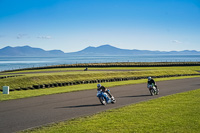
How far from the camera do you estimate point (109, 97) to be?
61.1ft

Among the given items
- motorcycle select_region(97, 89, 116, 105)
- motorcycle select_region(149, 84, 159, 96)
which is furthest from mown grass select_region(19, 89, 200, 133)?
motorcycle select_region(149, 84, 159, 96)

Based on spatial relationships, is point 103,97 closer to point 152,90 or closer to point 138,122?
point 138,122

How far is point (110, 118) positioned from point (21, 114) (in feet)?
17.3

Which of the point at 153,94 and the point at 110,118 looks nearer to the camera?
the point at 110,118

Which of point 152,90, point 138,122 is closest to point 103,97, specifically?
point 138,122

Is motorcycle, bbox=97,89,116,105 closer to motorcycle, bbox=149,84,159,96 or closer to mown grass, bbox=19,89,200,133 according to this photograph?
mown grass, bbox=19,89,200,133

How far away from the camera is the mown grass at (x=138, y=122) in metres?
10.8

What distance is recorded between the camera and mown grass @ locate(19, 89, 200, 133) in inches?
423

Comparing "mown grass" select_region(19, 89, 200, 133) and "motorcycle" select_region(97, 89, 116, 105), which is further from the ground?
"motorcycle" select_region(97, 89, 116, 105)

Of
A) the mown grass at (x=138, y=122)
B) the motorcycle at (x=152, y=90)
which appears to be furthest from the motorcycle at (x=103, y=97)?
the motorcycle at (x=152, y=90)

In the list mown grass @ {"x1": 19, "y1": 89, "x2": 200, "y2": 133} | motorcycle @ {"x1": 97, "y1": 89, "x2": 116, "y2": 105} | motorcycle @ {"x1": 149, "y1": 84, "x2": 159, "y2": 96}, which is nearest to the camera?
mown grass @ {"x1": 19, "y1": 89, "x2": 200, "y2": 133}

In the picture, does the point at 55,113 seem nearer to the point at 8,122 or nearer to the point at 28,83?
the point at 8,122

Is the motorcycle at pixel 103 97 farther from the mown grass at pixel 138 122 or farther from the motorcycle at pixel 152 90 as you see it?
the motorcycle at pixel 152 90

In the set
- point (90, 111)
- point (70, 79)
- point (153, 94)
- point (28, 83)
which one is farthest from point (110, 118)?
point (70, 79)
